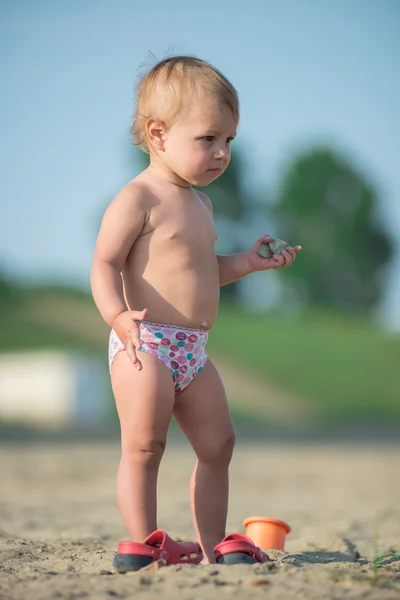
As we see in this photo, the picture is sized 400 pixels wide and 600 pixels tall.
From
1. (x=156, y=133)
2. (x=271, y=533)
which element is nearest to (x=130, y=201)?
(x=156, y=133)

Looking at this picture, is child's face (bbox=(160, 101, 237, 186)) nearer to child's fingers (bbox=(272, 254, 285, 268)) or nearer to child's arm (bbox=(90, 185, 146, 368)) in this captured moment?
child's arm (bbox=(90, 185, 146, 368))

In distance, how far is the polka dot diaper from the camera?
9.64ft

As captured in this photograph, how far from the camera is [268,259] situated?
130 inches

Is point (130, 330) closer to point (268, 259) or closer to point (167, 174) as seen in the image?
point (167, 174)

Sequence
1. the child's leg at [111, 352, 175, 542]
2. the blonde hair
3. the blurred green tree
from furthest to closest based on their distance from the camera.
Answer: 1. the blurred green tree
2. the blonde hair
3. the child's leg at [111, 352, 175, 542]

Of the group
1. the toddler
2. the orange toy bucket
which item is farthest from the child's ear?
the orange toy bucket

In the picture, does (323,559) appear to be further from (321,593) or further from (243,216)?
(243,216)

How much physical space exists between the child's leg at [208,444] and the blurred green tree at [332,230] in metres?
41.1

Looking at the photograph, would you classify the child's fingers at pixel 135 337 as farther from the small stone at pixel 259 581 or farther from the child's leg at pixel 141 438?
the small stone at pixel 259 581

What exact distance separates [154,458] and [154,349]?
0.37 m

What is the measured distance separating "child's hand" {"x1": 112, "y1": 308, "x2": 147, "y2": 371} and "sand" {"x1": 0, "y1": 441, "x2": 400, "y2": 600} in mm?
688

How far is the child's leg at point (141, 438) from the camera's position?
A: 9.32 feet

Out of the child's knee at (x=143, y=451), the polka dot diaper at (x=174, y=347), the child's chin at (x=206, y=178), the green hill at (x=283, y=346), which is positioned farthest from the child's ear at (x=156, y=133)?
the green hill at (x=283, y=346)

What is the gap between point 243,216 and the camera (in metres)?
45.6
